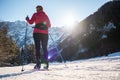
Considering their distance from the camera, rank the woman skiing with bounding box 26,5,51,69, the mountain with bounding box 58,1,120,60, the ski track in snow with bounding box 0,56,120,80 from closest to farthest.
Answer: the ski track in snow with bounding box 0,56,120,80 → the woman skiing with bounding box 26,5,51,69 → the mountain with bounding box 58,1,120,60

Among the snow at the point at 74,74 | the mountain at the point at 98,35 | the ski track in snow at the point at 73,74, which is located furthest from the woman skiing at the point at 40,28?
the mountain at the point at 98,35

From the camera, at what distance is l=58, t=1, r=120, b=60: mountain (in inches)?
1823

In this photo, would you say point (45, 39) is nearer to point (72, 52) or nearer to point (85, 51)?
point (85, 51)

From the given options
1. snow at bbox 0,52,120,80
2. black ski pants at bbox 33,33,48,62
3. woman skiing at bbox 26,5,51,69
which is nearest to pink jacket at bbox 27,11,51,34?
woman skiing at bbox 26,5,51,69

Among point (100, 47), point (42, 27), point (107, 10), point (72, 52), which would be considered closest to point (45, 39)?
point (42, 27)

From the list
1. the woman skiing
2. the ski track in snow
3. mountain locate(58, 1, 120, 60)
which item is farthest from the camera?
mountain locate(58, 1, 120, 60)

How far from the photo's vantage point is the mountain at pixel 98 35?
152ft

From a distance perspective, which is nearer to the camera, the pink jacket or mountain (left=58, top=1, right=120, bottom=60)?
the pink jacket

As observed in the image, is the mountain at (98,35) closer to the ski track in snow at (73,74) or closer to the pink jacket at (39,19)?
the pink jacket at (39,19)

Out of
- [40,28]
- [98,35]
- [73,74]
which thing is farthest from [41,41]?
[98,35]

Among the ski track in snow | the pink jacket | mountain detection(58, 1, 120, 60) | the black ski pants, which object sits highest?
mountain detection(58, 1, 120, 60)

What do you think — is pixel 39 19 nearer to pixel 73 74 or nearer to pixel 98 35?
pixel 73 74

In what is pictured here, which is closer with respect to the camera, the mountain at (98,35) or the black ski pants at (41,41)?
the black ski pants at (41,41)

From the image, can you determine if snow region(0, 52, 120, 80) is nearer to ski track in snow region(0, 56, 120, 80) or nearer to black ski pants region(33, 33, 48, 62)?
ski track in snow region(0, 56, 120, 80)
